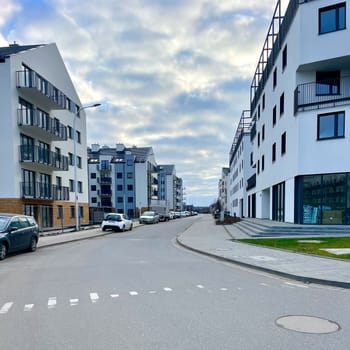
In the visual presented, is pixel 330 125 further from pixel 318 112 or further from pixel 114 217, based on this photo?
pixel 114 217

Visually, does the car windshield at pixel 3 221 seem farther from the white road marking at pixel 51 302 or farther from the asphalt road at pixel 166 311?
the white road marking at pixel 51 302

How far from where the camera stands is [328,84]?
2091cm

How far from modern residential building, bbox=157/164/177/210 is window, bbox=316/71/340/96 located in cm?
9389

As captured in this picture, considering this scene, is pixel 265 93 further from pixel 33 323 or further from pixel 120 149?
pixel 120 149

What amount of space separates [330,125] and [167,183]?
101946 mm

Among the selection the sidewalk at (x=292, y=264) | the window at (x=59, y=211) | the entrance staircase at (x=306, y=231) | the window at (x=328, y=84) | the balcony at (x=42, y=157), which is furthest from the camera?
the window at (x=59, y=211)

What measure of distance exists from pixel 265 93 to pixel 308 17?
455 inches

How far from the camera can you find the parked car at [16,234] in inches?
502

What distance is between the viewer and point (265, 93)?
104 feet

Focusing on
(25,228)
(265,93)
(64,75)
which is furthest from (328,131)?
(64,75)

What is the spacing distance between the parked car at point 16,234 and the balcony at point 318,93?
16.2 meters

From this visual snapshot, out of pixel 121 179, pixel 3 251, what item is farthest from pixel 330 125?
pixel 121 179

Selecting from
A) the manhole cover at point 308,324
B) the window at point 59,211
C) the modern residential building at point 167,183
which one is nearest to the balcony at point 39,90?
the window at point 59,211

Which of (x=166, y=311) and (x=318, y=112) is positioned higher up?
(x=318, y=112)
